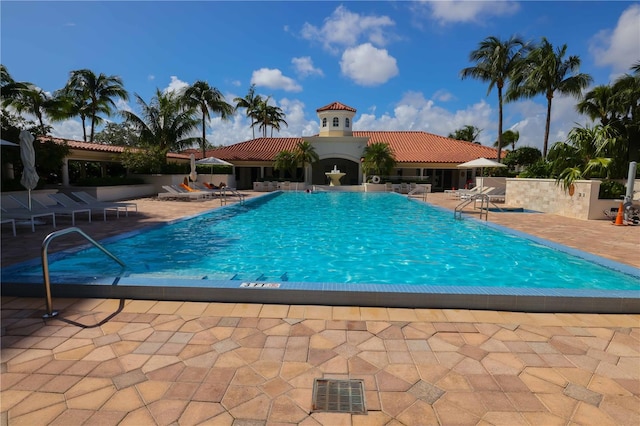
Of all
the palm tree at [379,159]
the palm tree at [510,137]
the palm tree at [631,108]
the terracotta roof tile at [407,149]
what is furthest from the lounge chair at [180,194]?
the palm tree at [510,137]

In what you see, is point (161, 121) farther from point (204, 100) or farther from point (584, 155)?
point (584, 155)

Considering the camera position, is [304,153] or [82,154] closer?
[82,154]

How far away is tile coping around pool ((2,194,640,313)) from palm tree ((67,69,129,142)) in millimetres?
29965

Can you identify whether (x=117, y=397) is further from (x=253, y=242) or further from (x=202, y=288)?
(x=253, y=242)

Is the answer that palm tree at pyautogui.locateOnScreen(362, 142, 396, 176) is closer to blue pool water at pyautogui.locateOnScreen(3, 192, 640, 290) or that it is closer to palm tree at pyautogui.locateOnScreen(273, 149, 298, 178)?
palm tree at pyautogui.locateOnScreen(273, 149, 298, 178)

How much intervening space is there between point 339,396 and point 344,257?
5316 mm

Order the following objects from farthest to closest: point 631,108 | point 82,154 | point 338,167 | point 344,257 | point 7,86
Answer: point 338,167 < point 631,108 < point 82,154 < point 7,86 < point 344,257

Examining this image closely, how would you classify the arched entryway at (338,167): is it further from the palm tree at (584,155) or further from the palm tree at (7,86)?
the palm tree at (7,86)

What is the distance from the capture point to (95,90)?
2853cm

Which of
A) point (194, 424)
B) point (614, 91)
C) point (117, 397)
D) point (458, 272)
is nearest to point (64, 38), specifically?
point (117, 397)

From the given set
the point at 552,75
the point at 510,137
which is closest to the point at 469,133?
the point at 510,137

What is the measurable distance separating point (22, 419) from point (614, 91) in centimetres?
2995

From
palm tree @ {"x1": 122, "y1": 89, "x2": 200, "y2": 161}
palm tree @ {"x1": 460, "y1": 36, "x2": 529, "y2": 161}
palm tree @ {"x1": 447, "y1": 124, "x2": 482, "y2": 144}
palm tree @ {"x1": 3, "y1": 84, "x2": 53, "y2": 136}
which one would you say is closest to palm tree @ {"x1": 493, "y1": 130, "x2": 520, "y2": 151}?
palm tree @ {"x1": 447, "y1": 124, "x2": 482, "y2": 144}

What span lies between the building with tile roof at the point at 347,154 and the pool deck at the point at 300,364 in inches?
1060
